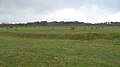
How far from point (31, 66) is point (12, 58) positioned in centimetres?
265

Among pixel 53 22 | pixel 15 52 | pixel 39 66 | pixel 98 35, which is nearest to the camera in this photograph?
pixel 39 66

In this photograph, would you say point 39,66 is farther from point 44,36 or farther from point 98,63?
point 44,36

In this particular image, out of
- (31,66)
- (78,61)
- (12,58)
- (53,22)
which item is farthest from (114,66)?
(53,22)

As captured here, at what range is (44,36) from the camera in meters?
44.1

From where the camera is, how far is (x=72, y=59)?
1933 cm

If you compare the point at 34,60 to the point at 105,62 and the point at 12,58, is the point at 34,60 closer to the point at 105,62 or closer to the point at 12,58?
the point at 12,58

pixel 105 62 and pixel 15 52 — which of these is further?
pixel 15 52

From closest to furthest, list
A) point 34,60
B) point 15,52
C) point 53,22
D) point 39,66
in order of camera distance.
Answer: point 39,66 < point 34,60 < point 15,52 < point 53,22

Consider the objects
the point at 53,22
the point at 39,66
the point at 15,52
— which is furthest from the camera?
the point at 53,22

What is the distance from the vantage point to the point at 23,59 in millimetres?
19500

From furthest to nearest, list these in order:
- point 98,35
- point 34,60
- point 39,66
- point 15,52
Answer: point 98,35
point 15,52
point 34,60
point 39,66

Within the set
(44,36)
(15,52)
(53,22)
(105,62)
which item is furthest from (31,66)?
(53,22)

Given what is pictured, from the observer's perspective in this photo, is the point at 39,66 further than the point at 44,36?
No

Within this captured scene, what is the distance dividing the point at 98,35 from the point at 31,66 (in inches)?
1058
